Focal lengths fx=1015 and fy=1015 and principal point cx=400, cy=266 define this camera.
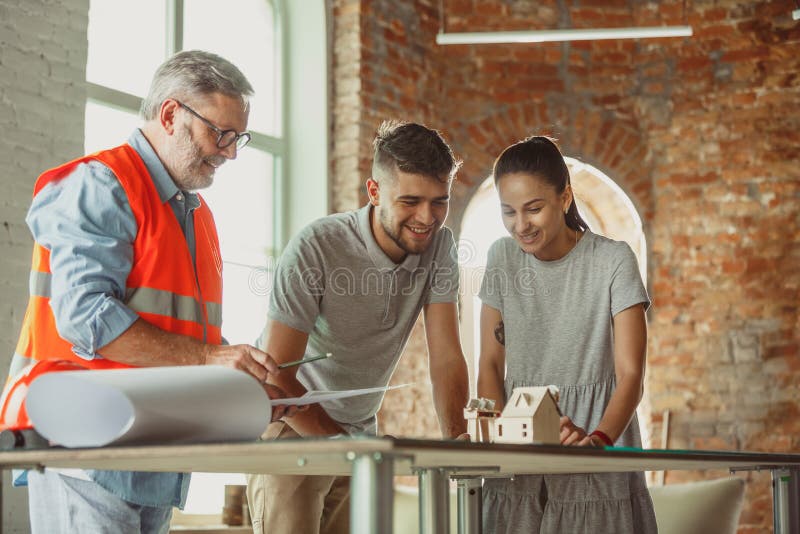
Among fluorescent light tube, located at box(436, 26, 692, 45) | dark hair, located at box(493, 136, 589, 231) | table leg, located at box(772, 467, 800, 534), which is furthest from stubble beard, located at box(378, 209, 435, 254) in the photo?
fluorescent light tube, located at box(436, 26, 692, 45)

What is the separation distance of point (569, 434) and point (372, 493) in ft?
2.91

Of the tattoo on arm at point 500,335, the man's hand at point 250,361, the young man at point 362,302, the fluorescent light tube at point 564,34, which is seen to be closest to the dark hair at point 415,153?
the young man at point 362,302

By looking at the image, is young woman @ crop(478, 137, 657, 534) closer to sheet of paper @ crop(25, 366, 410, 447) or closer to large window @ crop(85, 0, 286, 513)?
sheet of paper @ crop(25, 366, 410, 447)

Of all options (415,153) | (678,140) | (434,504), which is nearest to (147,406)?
(434,504)

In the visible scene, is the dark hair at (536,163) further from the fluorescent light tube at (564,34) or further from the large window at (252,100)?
the fluorescent light tube at (564,34)

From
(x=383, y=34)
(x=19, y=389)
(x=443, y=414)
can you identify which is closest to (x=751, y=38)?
(x=383, y=34)

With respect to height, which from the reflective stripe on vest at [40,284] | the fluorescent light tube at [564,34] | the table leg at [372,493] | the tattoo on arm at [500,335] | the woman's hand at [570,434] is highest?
the fluorescent light tube at [564,34]

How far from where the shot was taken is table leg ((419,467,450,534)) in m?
2.08

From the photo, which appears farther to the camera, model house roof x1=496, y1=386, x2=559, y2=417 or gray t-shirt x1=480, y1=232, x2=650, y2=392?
gray t-shirt x1=480, y1=232, x2=650, y2=392

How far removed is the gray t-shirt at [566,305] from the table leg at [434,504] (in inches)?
22.1

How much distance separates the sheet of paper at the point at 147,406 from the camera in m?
1.46

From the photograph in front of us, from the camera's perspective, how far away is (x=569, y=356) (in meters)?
2.55

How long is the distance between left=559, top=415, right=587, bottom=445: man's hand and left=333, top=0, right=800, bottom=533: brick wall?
3.59 m

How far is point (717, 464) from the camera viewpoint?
221 centimetres
